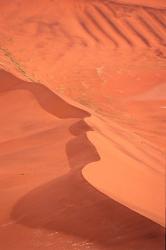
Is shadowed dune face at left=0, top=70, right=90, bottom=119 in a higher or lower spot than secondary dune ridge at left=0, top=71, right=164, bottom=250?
higher

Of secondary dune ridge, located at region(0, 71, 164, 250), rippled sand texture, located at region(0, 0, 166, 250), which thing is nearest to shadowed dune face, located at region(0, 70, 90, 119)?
rippled sand texture, located at region(0, 0, 166, 250)

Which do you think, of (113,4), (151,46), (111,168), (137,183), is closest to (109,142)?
(111,168)

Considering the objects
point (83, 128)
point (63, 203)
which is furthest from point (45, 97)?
point (63, 203)

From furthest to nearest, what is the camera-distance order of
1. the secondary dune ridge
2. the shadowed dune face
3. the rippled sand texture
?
the shadowed dune face, the rippled sand texture, the secondary dune ridge

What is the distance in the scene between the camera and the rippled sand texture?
Answer: 3.19 metres

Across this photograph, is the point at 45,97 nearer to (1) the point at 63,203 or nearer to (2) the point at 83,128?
(2) the point at 83,128

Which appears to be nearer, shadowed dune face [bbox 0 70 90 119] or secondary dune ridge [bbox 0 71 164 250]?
secondary dune ridge [bbox 0 71 164 250]

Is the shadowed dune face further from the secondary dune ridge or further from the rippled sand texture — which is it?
the secondary dune ridge

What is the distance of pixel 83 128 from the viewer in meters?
5.67

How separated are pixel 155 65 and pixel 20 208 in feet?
30.5

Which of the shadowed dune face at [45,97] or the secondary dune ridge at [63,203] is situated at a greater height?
the shadowed dune face at [45,97]

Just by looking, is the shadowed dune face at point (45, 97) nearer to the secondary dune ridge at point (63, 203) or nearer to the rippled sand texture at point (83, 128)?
the rippled sand texture at point (83, 128)

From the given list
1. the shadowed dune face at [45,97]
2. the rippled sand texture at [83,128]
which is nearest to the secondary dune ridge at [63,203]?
the rippled sand texture at [83,128]

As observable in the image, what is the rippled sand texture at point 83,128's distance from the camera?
126 inches
